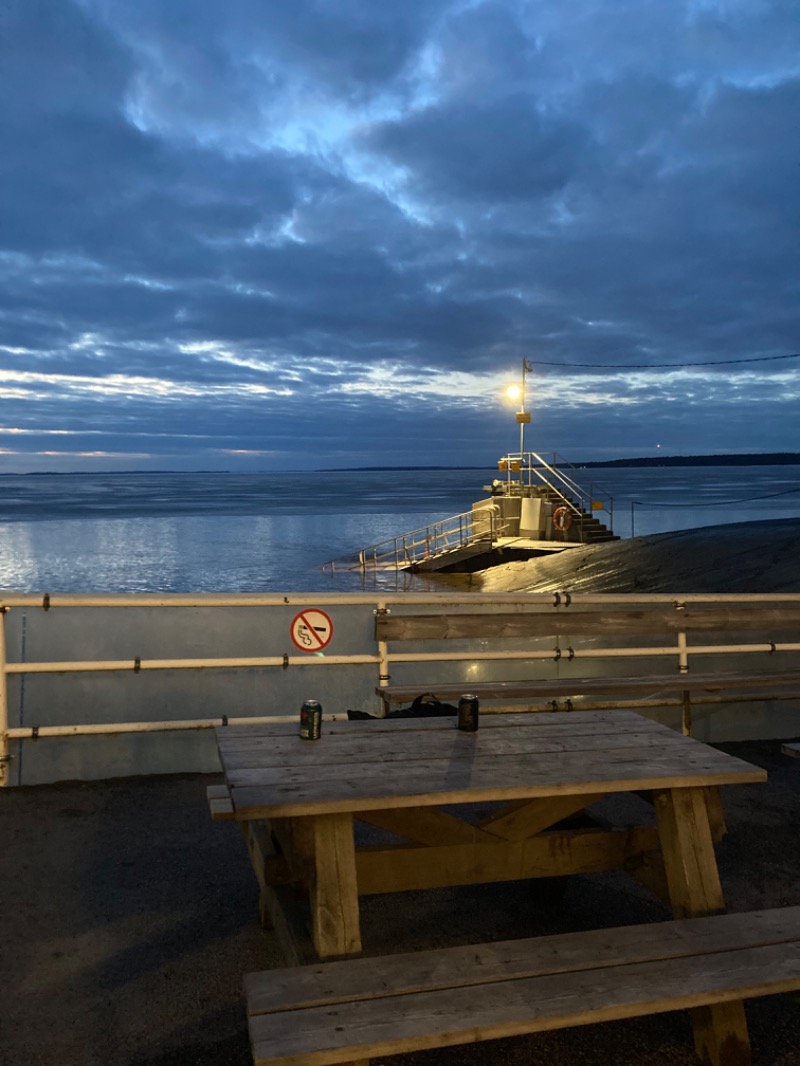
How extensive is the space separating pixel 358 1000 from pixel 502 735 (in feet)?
4.64

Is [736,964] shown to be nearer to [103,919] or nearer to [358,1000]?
[358,1000]

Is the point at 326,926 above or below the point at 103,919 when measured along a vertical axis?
above

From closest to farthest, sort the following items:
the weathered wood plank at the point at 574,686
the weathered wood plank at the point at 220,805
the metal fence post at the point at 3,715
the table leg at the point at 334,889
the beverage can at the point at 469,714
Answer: the table leg at the point at 334,889, the weathered wood plank at the point at 220,805, the beverage can at the point at 469,714, the metal fence post at the point at 3,715, the weathered wood plank at the point at 574,686

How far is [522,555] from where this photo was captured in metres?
35.1

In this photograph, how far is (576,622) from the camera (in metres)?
5.59

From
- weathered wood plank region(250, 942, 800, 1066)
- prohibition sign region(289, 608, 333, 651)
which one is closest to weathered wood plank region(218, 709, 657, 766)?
weathered wood plank region(250, 942, 800, 1066)

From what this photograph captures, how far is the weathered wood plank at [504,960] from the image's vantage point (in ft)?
7.57

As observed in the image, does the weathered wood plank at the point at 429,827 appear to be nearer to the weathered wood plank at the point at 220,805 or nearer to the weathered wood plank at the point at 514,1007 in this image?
the weathered wood plank at the point at 220,805

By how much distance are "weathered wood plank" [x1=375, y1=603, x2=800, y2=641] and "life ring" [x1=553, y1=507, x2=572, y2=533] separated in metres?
29.5

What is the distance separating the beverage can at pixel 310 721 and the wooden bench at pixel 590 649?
192 centimetres

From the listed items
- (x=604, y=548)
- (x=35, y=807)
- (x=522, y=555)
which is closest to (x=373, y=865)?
(x=35, y=807)

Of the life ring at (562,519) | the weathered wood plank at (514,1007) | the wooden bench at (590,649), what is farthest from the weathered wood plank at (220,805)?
the life ring at (562,519)

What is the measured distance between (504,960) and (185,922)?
173 cm

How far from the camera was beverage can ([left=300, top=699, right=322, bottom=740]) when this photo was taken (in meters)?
3.31
